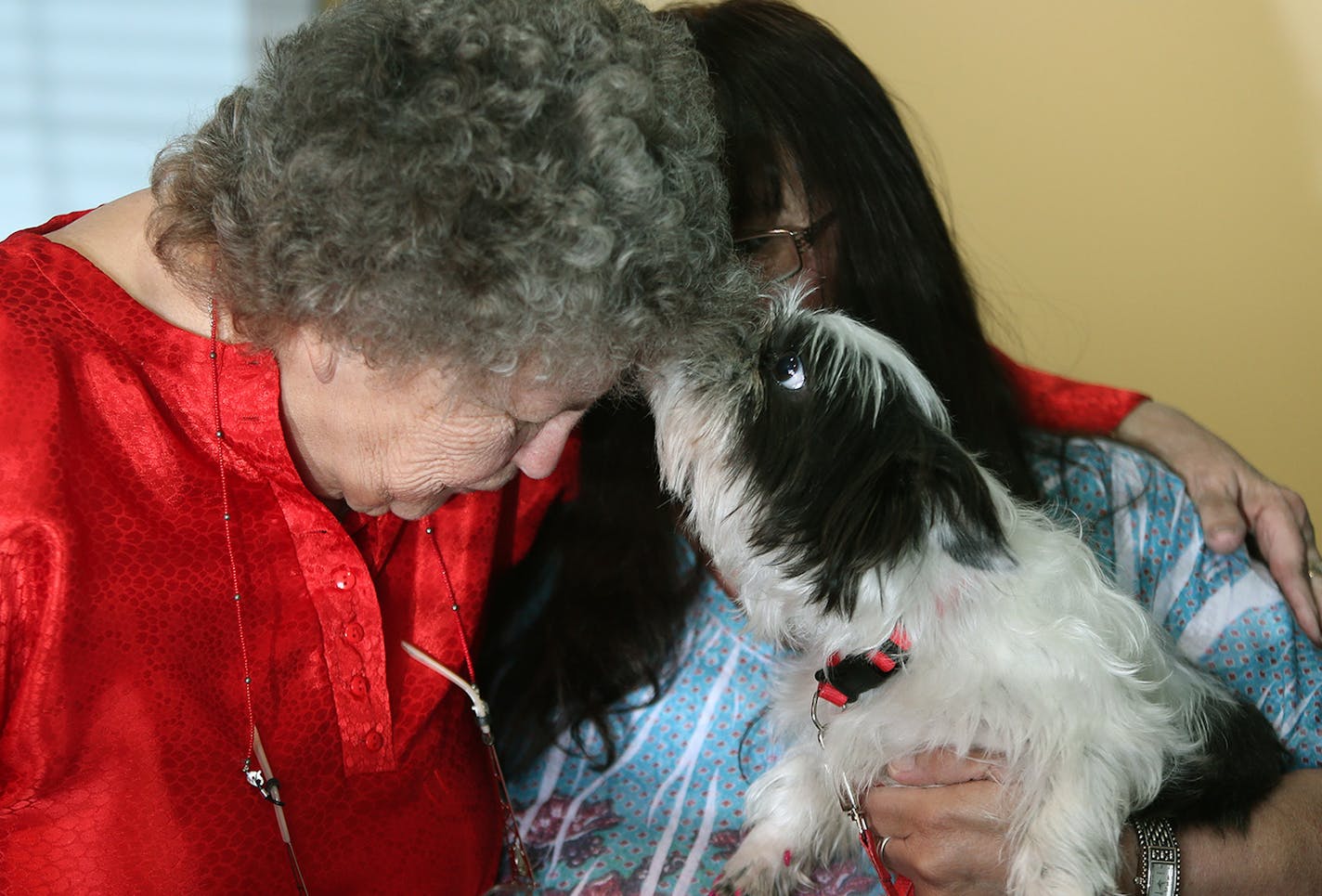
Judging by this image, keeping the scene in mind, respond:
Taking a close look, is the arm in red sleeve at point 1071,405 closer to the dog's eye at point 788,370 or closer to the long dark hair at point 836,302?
the long dark hair at point 836,302

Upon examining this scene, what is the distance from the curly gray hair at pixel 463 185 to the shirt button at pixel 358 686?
46 cm

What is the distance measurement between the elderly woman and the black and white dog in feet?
0.52

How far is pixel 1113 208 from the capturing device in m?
2.81

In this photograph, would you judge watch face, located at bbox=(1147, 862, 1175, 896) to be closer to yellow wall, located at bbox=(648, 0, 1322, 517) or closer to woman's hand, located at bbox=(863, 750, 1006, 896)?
woman's hand, located at bbox=(863, 750, 1006, 896)

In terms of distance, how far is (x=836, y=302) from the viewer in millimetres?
1764

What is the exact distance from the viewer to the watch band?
1423 millimetres

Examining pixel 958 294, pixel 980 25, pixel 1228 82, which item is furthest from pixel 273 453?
Answer: pixel 1228 82

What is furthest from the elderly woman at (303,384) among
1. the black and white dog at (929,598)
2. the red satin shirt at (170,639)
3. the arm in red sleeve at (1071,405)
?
the arm in red sleeve at (1071,405)

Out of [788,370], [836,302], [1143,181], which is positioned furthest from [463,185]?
[1143,181]

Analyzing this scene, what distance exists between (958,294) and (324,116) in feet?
3.53

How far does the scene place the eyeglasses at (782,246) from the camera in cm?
166

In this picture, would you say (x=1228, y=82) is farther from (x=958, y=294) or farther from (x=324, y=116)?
(x=324, y=116)

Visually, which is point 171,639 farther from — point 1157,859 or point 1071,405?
point 1071,405

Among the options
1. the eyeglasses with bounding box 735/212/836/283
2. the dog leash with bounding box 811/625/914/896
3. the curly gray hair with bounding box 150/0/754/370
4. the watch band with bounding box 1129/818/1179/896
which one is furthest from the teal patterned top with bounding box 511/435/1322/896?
the curly gray hair with bounding box 150/0/754/370
